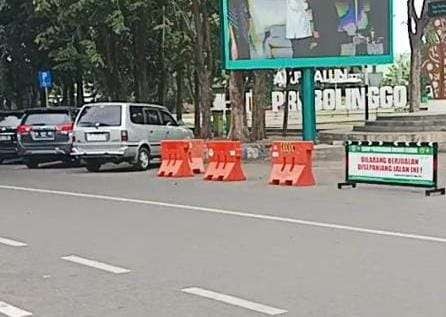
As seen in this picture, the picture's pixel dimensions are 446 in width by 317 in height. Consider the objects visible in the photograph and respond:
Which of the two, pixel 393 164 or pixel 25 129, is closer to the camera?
pixel 393 164

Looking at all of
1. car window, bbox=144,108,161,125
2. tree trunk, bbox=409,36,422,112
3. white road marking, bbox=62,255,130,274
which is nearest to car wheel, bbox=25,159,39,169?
car window, bbox=144,108,161,125

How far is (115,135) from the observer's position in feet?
71.6

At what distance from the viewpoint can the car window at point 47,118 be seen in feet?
78.7

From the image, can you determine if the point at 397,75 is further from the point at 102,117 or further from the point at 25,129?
the point at 102,117

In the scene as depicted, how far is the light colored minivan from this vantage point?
21.8 m

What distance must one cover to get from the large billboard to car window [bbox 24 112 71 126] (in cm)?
→ 523

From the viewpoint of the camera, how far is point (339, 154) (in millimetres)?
25094

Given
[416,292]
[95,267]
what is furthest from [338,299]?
[95,267]

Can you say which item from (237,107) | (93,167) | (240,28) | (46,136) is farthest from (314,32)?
(46,136)

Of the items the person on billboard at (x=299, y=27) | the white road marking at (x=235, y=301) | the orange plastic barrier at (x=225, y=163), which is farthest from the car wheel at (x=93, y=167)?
the white road marking at (x=235, y=301)

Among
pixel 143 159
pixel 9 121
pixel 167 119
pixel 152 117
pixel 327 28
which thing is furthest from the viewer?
pixel 9 121

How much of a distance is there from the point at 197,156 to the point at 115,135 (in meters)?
2.28

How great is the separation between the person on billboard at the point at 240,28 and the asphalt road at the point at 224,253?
891 centimetres

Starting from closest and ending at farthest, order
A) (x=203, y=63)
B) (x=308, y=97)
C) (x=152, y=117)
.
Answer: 1. (x=152, y=117)
2. (x=308, y=97)
3. (x=203, y=63)
